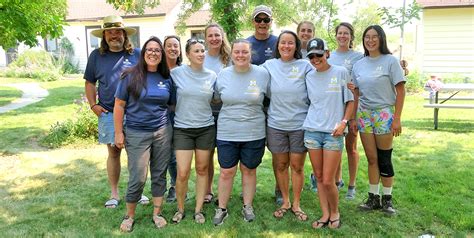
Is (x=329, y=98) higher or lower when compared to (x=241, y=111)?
higher

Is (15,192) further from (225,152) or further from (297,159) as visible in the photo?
(297,159)

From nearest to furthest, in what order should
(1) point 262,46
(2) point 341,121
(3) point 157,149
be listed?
(2) point 341,121
(3) point 157,149
(1) point 262,46

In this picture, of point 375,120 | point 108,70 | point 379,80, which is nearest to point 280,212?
point 375,120

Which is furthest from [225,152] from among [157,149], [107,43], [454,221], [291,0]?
[291,0]

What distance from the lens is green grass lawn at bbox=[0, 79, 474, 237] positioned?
397 cm

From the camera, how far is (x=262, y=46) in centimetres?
447

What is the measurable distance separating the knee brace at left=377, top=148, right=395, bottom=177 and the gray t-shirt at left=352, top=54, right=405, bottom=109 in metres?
0.49

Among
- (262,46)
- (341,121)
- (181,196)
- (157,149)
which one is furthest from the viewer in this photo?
(262,46)

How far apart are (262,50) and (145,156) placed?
1658 mm

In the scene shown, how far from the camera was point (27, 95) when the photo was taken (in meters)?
14.1

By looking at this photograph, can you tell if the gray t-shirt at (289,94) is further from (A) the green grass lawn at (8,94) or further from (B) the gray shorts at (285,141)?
(A) the green grass lawn at (8,94)

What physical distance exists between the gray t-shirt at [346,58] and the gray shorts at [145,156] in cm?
191

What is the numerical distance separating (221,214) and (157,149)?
913 mm

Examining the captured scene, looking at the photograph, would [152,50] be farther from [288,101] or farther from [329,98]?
[329,98]
